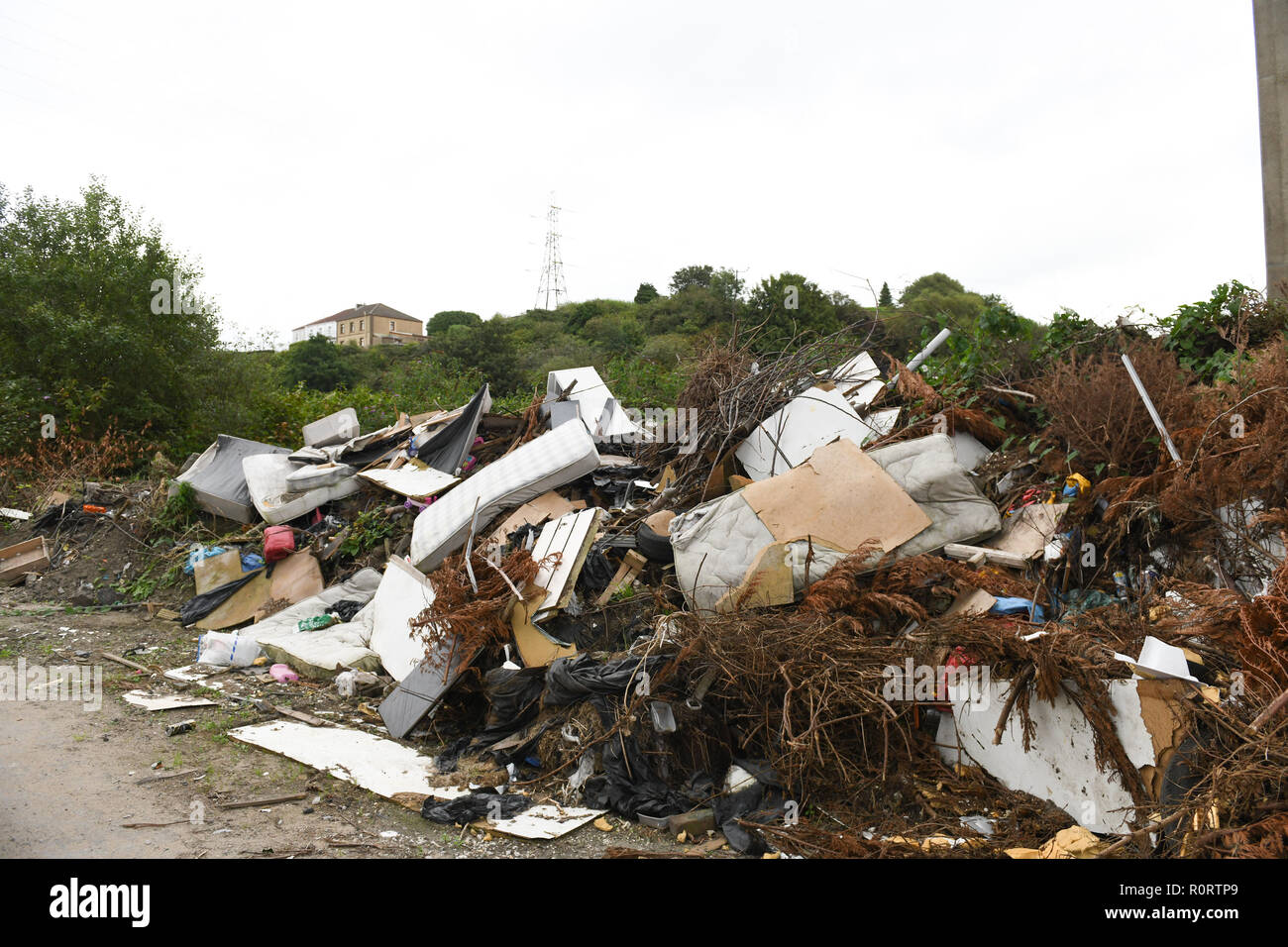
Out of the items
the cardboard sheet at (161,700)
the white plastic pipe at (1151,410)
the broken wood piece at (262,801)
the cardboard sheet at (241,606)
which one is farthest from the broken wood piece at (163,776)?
A: the white plastic pipe at (1151,410)

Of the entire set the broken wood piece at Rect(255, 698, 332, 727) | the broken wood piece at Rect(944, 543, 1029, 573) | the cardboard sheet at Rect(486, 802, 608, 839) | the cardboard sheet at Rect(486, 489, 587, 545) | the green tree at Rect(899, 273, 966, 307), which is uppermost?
the green tree at Rect(899, 273, 966, 307)

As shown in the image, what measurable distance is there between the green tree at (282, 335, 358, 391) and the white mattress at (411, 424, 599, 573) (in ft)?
81.9

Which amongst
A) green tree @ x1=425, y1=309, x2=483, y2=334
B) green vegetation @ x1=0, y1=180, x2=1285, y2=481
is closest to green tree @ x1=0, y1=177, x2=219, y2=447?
green vegetation @ x1=0, y1=180, x2=1285, y2=481

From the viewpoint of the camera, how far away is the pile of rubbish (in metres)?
3.39

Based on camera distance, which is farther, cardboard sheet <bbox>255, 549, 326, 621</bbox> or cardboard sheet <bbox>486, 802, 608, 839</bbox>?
cardboard sheet <bbox>255, 549, 326, 621</bbox>

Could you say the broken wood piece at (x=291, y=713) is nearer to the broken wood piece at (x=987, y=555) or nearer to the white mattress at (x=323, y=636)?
the white mattress at (x=323, y=636)

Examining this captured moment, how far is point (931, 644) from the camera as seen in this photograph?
3.96 meters

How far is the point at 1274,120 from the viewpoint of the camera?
11.3 metres

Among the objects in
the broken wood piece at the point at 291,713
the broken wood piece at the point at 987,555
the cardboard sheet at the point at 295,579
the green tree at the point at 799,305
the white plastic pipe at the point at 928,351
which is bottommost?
the broken wood piece at the point at 291,713

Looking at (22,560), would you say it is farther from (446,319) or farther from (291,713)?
(446,319)

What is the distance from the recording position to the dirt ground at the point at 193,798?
3.39 m

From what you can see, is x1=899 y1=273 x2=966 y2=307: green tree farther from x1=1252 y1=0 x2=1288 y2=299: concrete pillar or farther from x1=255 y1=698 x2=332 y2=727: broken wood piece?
x1=255 y1=698 x2=332 y2=727: broken wood piece

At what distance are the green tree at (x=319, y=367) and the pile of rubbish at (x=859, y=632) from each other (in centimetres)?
2615

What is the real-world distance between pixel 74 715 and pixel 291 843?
8.63 ft
